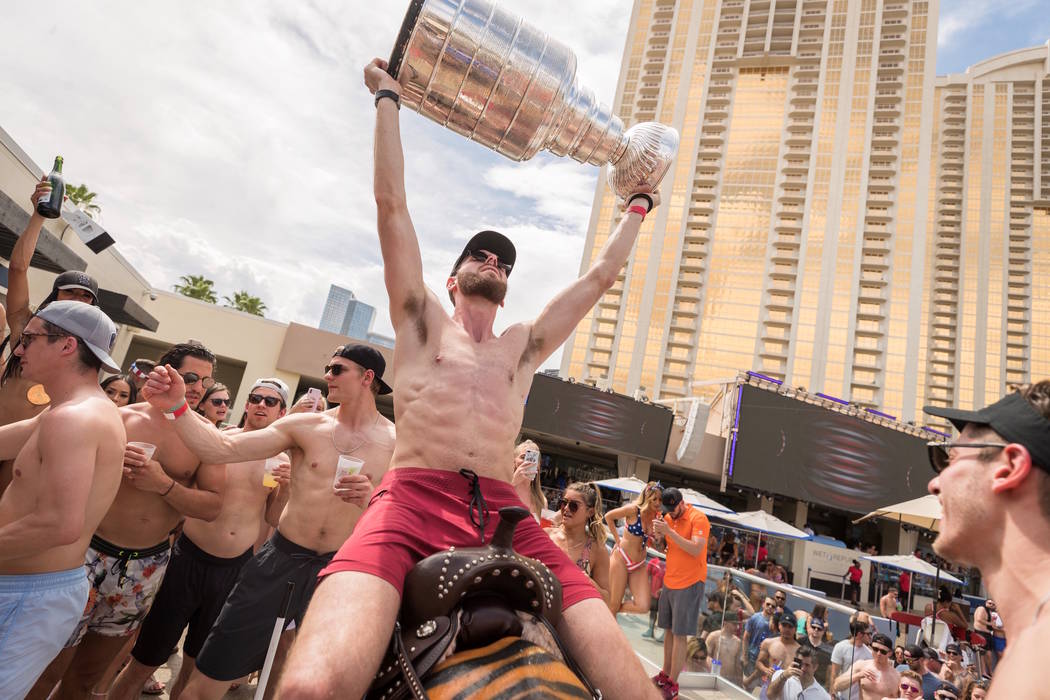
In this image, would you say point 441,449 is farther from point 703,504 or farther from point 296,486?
point 703,504

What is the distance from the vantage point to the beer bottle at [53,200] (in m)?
4.62

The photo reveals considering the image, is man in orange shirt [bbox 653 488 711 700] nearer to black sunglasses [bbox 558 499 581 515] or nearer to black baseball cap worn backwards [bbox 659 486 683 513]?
black baseball cap worn backwards [bbox 659 486 683 513]

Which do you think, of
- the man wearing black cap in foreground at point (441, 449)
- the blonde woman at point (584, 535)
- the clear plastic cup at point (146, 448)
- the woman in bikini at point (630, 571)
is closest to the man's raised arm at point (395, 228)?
the man wearing black cap in foreground at point (441, 449)

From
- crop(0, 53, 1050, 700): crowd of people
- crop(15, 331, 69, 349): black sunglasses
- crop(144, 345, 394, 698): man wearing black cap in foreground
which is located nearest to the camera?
crop(0, 53, 1050, 700): crowd of people

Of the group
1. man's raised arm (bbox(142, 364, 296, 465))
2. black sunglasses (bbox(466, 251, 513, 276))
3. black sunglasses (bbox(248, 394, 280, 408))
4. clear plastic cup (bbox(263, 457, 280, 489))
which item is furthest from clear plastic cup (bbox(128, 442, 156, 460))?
black sunglasses (bbox(466, 251, 513, 276))

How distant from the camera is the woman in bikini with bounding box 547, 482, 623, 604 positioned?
5.01 metres

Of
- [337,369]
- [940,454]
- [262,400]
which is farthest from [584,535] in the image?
[940,454]

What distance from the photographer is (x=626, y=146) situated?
3082 millimetres

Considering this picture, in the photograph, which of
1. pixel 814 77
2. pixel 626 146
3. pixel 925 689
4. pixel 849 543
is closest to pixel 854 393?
pixel 849 543

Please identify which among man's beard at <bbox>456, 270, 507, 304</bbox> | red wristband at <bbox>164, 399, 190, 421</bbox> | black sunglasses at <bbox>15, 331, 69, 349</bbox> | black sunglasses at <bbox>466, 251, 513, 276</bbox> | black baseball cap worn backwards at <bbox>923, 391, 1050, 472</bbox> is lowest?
red wristband at <bbox>164, 399, 190, 421</bbox>

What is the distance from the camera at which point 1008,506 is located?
4.52 ft

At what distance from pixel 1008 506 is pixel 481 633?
138cm

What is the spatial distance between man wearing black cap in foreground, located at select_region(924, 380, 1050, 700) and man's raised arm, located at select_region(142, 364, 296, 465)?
3.15m

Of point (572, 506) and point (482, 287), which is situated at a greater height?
point (482, 287)
